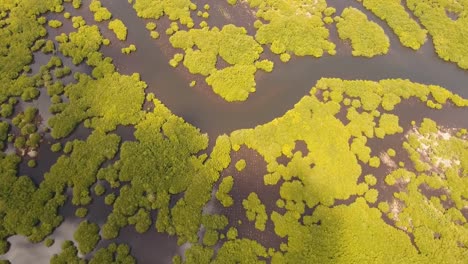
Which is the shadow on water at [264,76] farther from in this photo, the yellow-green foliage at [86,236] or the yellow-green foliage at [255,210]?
the yellow-green foliage at [86,236]

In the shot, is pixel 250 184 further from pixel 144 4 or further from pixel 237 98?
pixel 144 4

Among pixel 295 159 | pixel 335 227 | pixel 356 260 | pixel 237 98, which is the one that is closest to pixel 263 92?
pixel 237 98

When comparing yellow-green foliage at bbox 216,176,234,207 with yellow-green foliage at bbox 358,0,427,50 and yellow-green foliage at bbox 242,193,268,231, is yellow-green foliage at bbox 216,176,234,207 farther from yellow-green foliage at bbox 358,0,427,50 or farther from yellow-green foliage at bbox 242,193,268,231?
yellow-green foliage at bbox 358,0,427,50

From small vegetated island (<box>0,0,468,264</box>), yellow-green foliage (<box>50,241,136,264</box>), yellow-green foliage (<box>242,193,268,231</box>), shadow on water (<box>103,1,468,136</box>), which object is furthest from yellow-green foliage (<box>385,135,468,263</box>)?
yellow-green foliage (<box>50,241,136,264</box>)

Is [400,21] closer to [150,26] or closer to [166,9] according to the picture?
[166,9]

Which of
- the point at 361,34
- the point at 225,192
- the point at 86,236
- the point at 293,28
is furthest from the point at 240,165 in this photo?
the point at 361,34

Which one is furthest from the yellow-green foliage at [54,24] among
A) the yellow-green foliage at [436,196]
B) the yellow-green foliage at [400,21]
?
the yellow-green foliage at [436,196]
